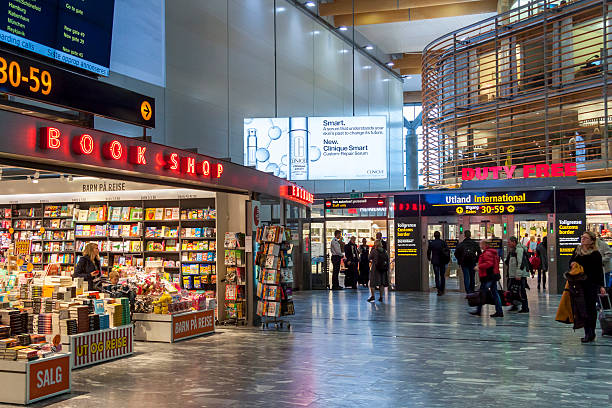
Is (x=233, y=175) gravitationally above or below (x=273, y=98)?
below

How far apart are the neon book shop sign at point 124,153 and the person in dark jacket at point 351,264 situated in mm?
9966

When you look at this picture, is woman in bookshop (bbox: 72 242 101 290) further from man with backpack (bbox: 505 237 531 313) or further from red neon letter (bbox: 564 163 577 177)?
red neon letter (bbox: 564 163 577 177)

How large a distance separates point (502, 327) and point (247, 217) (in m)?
4.78

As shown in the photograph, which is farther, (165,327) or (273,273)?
(273,273)

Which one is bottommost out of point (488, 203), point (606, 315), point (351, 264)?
point (606, 315)

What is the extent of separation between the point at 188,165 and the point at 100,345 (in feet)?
8.93

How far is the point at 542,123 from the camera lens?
15000 mm

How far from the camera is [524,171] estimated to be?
45.7 ft

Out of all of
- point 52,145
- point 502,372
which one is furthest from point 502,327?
point 52,145

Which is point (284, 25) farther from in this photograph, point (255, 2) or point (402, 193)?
point (402, 193)

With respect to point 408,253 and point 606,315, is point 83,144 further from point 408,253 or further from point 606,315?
point 408,253

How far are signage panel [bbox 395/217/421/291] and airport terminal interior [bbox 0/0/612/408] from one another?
64mm

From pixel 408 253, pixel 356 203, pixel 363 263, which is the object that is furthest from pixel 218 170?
pixel 363 263

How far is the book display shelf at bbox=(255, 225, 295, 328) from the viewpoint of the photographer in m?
11.1
